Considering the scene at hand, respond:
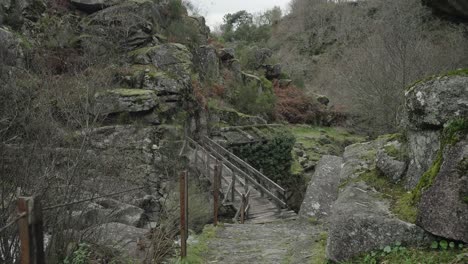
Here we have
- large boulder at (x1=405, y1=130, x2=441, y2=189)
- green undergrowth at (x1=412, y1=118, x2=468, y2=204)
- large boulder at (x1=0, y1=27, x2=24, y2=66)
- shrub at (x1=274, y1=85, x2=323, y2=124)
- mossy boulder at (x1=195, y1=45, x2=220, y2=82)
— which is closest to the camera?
Answer: green undergrowth at (x1=412, y1=118, x2=468, y2=204)

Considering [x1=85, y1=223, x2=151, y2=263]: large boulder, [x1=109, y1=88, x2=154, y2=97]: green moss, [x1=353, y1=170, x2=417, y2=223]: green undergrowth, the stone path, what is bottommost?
the stone path

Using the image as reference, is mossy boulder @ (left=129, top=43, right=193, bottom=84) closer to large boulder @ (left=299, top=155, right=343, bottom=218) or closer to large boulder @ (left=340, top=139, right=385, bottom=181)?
large boulder @ (left=299, top=155, right=343, bottom=218)

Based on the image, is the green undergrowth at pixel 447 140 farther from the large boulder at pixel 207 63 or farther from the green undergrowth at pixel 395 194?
the large boulder at pixel 207 63

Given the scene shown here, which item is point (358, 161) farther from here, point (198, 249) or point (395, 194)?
point (198, 249)

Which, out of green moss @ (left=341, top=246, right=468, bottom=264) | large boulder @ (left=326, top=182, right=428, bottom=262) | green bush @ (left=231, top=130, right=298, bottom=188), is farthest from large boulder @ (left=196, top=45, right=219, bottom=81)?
green moss @ (left=341, top=246, right=468, bottom=264)

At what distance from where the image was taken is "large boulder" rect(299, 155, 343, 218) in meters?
9.45

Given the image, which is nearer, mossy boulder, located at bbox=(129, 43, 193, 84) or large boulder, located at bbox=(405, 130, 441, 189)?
large boulder, located at bbox=(405, 130, 441, 189)

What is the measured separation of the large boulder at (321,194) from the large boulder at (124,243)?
163 inches

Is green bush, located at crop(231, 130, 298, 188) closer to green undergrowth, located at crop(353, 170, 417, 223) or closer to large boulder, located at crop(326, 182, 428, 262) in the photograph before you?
green undergrowth, located at crop(353, 170, 417, 223)

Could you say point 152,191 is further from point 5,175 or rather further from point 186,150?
point 5,175

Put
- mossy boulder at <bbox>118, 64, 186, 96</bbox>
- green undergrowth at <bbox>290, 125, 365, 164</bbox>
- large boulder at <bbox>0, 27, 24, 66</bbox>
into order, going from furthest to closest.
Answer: green undergrowth at <bbox>290, 125, 365, 164</bbox> < mossy boulder at <bbox>118, 64, 186, 96</bbox> < large boulder at <bbox>0, 27, 24, 66</bbox>

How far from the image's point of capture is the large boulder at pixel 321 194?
945 cm

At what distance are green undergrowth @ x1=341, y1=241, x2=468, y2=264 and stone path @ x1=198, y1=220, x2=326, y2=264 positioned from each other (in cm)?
96

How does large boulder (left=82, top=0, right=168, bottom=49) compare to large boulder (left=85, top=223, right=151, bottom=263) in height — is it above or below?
above
